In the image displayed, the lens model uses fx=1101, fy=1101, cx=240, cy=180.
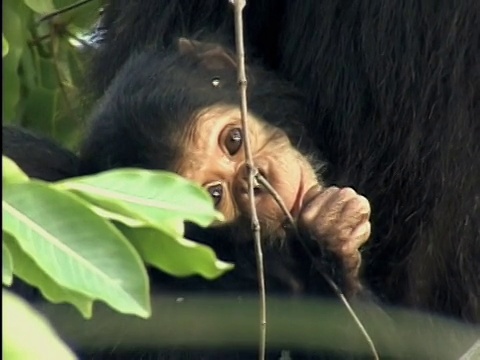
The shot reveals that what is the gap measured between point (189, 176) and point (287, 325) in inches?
7.6

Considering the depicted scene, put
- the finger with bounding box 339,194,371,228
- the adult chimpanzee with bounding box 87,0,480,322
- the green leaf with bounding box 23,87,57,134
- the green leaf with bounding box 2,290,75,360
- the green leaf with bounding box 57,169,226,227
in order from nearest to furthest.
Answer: the green leaf with bounding box 2,290,75,360 → the green leaf with bounding box 57,169,226,227 → the finger with bounding box 339,194,371,228 → the adult chimpanzee with bounding box 87,0,480,322 → the green leaf with bounding box 23,87,57,134

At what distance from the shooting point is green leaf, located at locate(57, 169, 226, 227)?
55 cm

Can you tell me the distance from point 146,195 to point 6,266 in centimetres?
9

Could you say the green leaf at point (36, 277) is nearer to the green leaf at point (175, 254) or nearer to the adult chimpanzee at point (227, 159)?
the green leaf at point (175, 254)

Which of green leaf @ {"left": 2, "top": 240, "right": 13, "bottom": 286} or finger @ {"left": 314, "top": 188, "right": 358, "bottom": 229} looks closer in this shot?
green leaf @ {"left": 2, "top": 240, "right": 13, "bottom": 286}

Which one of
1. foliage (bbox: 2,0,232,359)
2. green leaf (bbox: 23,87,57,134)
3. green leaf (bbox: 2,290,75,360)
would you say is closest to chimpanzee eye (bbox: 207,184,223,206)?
Answer: green leaf (bbox: 23,87,57,134)

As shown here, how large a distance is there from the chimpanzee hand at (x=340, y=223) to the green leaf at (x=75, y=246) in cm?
62

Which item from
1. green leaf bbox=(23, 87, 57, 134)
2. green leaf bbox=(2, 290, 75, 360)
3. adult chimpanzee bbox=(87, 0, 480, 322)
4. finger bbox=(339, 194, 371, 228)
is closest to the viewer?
green leaf bbox=(2, 290, 75, 360)

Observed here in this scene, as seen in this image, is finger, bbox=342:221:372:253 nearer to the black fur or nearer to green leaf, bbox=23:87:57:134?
the black fur

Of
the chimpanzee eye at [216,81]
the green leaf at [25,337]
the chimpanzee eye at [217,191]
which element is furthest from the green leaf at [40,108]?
the green leaf at [25,337]

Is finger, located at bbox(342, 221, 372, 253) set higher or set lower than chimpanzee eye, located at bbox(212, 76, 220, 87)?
lower

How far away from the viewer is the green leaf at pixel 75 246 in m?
0.51

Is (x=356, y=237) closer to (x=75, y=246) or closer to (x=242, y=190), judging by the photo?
(x=242, y=190)

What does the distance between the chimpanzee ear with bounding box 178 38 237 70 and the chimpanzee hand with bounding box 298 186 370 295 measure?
235 mm
